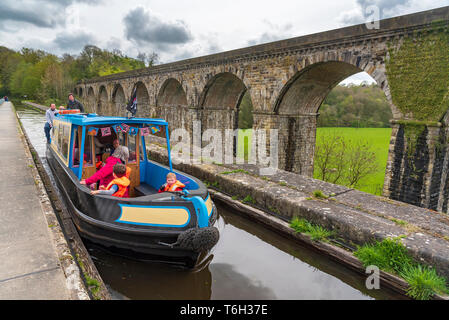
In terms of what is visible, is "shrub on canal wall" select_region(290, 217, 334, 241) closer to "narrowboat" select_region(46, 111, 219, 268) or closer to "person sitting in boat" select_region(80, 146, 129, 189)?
"narrowboat" select_region(46, 111, 219, 268)

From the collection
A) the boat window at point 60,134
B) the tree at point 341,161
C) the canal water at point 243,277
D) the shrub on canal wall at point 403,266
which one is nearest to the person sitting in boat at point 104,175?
the canal water at point 243,277

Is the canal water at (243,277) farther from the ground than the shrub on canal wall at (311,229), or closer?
closer

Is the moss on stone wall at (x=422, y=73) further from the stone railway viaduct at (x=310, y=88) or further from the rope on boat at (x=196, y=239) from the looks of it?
the rope on boat at (x=196, y=239)

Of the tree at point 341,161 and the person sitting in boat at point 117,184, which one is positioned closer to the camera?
the person sitting in boat at point 117,184

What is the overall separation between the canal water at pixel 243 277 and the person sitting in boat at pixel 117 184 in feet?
3.13

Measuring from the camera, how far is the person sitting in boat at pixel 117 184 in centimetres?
393

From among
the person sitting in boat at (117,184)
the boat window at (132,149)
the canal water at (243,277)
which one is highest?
the boat window at (132,149)

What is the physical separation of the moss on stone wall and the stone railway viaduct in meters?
0.04

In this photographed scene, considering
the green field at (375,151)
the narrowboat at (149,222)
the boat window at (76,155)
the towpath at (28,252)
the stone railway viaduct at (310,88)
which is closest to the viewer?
the towpath at (28,252)

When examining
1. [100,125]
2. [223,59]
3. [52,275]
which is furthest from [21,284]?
[223,59]

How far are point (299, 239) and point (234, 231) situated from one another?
1242 millimetres

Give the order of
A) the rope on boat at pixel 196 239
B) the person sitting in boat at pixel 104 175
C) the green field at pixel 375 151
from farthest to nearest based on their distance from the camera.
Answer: the green field at pixel 375 151, the person sitting in boat at pixel 104 175, the rope on boat at pixel 196 239

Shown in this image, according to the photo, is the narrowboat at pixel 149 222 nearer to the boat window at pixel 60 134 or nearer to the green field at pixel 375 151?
the boat window at pixel 60 134

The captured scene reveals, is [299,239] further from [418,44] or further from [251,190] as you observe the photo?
[418,44]
